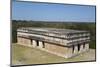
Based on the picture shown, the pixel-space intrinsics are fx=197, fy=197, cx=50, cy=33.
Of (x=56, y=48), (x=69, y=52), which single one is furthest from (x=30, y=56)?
(x=69, y=52)

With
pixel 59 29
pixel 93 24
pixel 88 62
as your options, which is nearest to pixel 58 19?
pixel 59 29

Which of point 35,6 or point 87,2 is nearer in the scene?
point 35,6

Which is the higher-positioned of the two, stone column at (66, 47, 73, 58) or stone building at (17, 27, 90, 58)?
stone building at (17, 27, 90, 58)

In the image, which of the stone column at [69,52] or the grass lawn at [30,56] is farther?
the stone column at [69,52]

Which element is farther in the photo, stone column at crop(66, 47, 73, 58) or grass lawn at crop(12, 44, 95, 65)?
stone column at crop(66, 47, 73, 58)

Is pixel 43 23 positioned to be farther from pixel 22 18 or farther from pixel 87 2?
pixel 87 2

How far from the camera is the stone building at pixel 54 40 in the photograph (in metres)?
2.61

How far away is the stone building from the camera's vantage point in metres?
2.61

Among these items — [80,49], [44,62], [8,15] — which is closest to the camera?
[8,15]

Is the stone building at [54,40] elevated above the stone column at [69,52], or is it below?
above

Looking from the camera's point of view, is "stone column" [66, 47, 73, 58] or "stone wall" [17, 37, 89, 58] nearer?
"stone wall" [17, 37, 89, 58]

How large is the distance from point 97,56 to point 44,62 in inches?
33.4

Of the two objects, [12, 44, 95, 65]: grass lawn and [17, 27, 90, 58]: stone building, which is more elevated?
[17, 27, 90, 58]: stone building

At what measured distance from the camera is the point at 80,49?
2.85m
